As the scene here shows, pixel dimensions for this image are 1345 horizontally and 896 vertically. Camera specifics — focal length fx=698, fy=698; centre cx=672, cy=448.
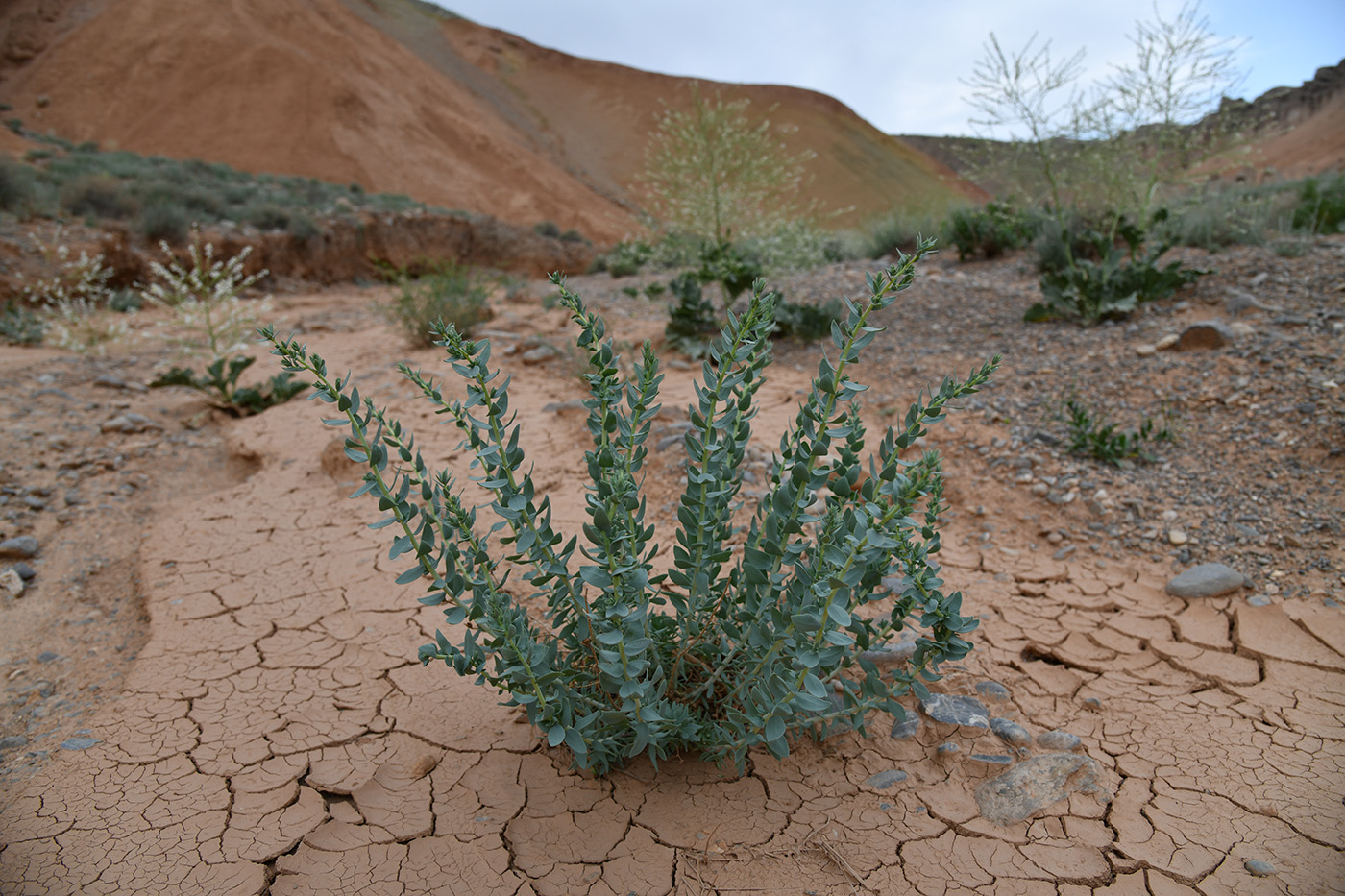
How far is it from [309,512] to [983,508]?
310 centimetres

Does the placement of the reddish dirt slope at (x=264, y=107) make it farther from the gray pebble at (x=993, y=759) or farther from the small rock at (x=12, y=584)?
the gray pebble at (x=993, y=759)

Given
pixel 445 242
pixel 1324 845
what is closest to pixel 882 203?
pixel 445 242

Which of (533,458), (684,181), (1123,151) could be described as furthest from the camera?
(684,181)

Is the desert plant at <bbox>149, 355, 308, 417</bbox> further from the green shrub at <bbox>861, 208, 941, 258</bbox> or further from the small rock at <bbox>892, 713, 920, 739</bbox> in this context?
the green shrub at <bbox>861, 208, 941, 258</bbox>

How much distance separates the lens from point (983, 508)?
10.4ft

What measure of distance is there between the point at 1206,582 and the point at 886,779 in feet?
5.46

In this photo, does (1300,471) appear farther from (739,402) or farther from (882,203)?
(882,203)

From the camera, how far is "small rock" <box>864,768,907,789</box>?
5.50 ft

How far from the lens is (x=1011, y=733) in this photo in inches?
71.7

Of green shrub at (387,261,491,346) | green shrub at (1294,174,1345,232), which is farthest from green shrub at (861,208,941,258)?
green shrub at (387,261,491,346)

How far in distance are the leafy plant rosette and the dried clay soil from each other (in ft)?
0.83

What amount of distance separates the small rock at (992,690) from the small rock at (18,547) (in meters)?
3.57

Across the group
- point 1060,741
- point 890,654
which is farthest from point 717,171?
point 1060,741

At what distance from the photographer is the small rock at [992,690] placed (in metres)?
2.00
